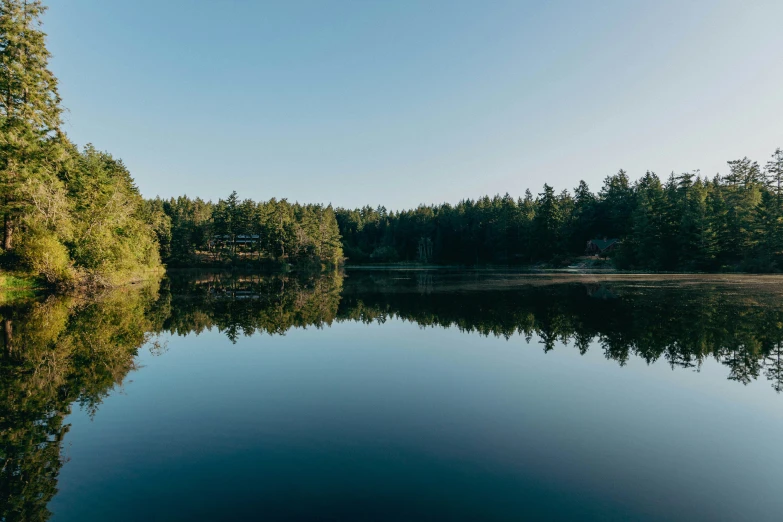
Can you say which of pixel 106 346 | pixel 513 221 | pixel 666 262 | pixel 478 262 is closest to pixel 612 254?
pixel 666 262

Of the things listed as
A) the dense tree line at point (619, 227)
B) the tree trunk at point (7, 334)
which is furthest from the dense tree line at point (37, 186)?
the dense tree line at point (619, 227)

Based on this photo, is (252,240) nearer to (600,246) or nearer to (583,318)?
(600,246)

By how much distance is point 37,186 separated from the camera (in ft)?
94.5

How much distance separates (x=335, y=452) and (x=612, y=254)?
90.0m

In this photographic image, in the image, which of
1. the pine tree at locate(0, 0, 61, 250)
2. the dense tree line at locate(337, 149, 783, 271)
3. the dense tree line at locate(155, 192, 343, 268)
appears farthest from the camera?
the dense tree line at locate(155, 192, 343, 268)

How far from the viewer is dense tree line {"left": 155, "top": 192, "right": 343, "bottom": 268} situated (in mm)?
93812

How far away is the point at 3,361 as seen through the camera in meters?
12.8

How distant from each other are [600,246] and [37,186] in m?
95.7

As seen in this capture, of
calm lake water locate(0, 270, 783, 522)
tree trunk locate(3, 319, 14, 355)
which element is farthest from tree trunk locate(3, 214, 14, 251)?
calm lake water locate(0, 270, 783, 522)

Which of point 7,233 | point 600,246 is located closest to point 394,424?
point 7,233

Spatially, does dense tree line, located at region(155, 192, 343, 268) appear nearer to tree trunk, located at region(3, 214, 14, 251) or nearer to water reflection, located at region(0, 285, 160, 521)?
tree trunk, located at region(3, 214, 14, 251)

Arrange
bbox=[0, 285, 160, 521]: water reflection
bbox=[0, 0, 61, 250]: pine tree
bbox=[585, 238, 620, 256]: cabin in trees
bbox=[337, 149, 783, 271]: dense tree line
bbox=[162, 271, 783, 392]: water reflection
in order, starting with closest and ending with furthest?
bbox=[0, 285, 160, 521]: water reflection
bbox=[162, 271, 783, 392]: water reflection
bbox=[0, 0, 61, 250]: pine tree
bbox=[337, 149, 783, 271]: dense tree line
bbox=[585, 238, 620, 256]: cabin in trees

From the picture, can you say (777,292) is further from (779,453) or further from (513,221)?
(513,221)

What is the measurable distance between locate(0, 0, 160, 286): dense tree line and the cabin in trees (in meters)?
88.8
